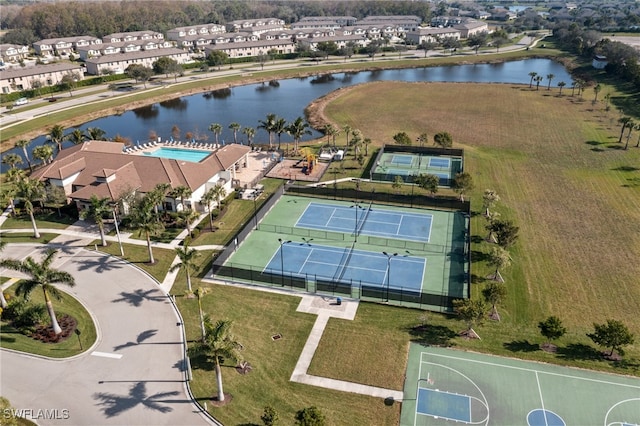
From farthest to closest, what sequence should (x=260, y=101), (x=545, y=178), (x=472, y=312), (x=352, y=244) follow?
1. (x=260, y=101)
2. (x=545, y=178)
3. (x=352, y=244)
4. (x=472, y=312)

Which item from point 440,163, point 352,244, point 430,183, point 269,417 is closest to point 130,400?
point 269,417

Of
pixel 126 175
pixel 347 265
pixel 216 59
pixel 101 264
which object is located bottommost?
pixel 347 265

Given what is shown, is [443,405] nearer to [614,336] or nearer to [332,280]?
A: [614,336]

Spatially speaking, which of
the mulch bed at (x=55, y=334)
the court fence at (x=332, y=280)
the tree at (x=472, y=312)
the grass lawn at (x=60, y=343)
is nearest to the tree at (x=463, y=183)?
the court fence at (x=332, y=280)

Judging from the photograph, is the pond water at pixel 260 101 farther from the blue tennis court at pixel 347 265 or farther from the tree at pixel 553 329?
the tree at pixel 553 329

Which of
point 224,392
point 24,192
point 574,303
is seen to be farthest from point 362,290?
point 24,192

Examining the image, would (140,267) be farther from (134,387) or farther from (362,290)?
(362,290)
